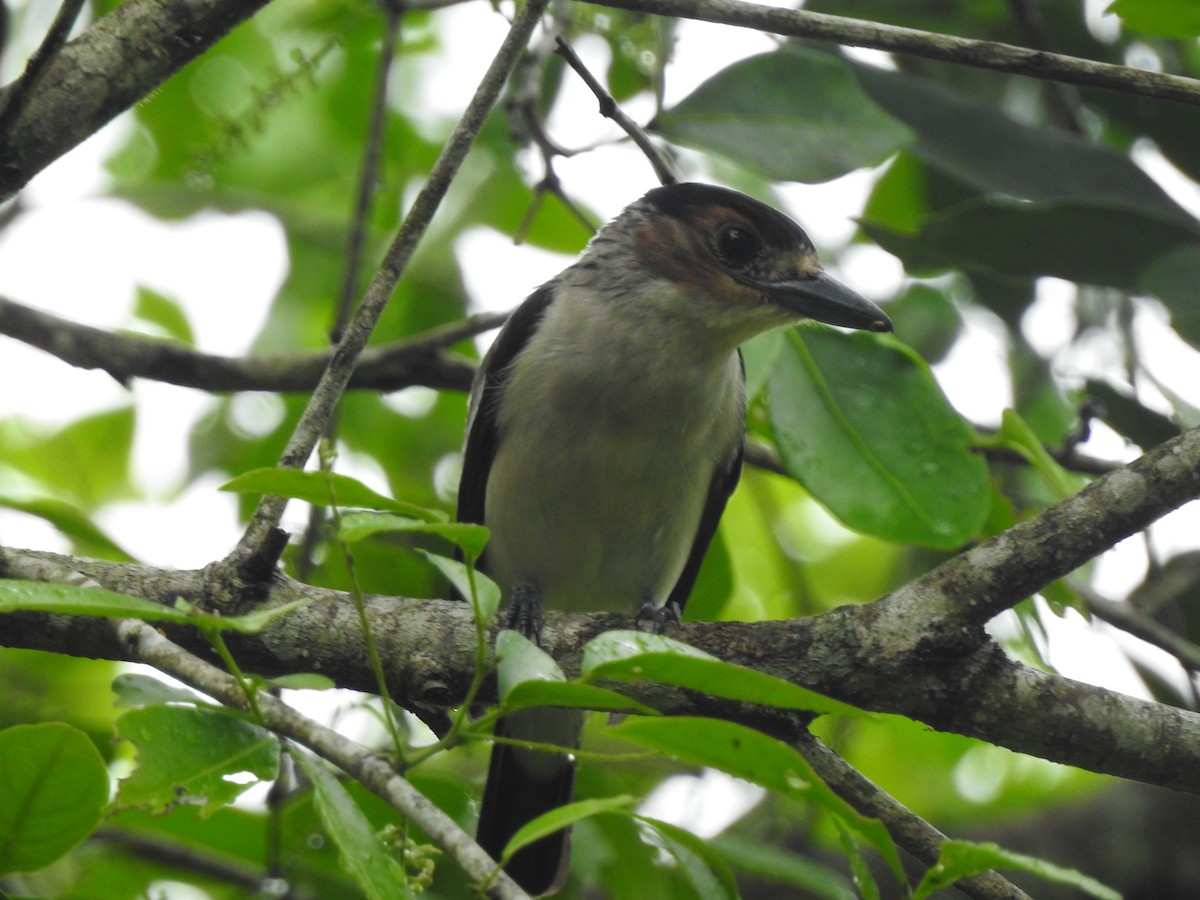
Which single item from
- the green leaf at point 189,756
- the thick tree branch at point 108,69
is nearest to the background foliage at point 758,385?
the green leaf at point 189,756

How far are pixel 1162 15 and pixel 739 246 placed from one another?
1.81 metres

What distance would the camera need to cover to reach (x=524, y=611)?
157 inches

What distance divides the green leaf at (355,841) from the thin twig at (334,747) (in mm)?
31

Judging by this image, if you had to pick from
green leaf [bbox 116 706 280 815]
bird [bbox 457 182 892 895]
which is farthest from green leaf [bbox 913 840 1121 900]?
bird [bbox 457 182 892 895]

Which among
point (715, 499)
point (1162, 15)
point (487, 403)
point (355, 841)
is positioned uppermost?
point (1162, 15)

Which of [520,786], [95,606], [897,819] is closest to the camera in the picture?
[95,606]

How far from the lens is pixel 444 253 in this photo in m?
5.12

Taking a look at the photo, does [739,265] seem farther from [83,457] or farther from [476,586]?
[83,457]

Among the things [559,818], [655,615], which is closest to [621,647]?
[559,818]

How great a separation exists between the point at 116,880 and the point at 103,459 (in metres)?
2.20

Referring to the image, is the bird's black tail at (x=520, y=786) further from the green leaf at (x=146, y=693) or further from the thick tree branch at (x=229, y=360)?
the green leaf at (x=146, y=693)

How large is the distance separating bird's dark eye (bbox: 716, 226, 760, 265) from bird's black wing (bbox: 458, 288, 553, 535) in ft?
2.09

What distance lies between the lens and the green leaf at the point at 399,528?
1.74 meters

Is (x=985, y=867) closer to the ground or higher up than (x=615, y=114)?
closer to the ground
